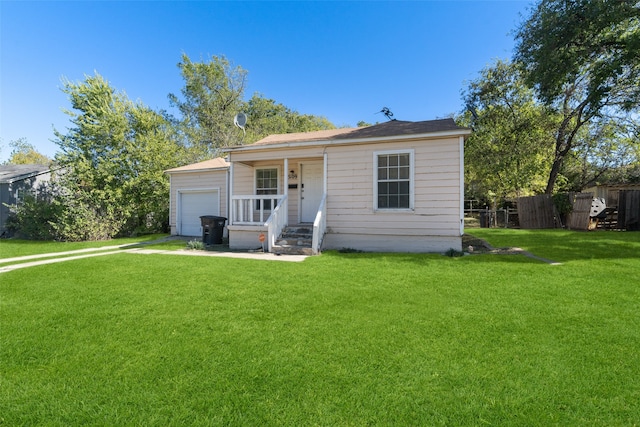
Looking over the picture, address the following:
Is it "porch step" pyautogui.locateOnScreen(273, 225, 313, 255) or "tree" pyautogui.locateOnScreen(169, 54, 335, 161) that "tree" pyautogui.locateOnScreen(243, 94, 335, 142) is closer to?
"tree" pyautogui.locateOnScreen(169, 54, 335, 161)

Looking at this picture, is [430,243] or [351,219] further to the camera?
[351,219]

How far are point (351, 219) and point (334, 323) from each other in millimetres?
5699

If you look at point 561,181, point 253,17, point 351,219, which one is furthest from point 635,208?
point 253,17

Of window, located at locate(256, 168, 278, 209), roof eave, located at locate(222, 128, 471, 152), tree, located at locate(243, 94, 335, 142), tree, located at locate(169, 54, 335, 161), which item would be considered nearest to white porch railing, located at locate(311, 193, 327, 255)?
roof eave, located at locate(222, 128, 471, 152)

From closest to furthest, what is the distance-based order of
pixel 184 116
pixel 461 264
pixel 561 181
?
1. pixel 461 264
2. pixel 561 181
3. pixel 184 116

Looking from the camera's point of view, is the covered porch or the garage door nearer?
the covered porch

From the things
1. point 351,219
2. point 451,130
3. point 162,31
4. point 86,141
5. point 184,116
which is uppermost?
point 162,31

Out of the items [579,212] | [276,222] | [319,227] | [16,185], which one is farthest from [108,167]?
[579,212]

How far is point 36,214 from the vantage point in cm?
1281

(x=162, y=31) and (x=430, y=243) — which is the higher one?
(x=162, y=31)

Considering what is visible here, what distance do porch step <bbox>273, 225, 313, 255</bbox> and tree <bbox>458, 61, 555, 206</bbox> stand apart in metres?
14.1

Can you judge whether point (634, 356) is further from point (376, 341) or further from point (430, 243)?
point (430, 243)

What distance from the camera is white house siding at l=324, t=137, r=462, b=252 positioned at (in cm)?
797

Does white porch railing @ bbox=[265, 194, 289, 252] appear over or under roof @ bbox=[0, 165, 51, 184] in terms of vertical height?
under
